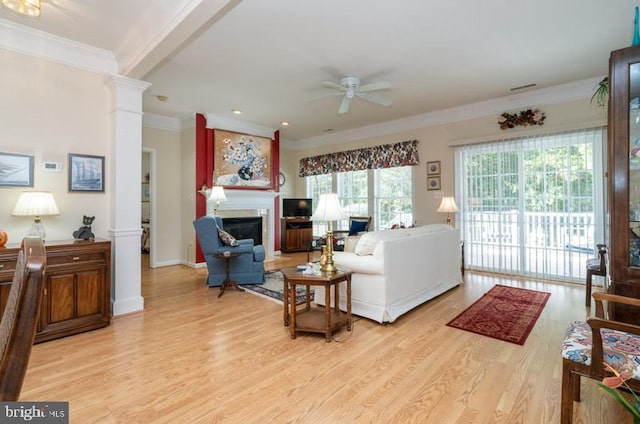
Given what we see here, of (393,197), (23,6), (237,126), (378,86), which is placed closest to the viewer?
(23,6)

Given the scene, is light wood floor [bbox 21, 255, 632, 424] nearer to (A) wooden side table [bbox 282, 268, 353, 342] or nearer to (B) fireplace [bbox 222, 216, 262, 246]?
(A) wooden side table [bbox 282, 268, 353, 342]

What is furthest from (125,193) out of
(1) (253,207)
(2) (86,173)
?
(1) (253,207)

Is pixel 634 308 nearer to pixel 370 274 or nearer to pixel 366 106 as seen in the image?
pixel 370 274

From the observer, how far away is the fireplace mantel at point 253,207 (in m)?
6.03

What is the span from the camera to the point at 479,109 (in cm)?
528

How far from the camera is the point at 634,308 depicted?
1846mm

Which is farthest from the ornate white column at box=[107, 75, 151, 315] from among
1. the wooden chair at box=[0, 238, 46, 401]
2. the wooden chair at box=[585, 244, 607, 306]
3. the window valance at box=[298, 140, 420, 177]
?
the wooden chair at box=[585, 244, 607, 306]

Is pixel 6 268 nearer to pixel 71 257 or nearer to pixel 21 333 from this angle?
pixel 71 257

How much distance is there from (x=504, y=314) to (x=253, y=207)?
15.5ft

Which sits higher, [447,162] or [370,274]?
[447,162]

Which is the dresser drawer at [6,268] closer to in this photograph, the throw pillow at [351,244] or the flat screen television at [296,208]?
the throw pillow at [351,244]

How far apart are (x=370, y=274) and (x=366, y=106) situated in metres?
3.36

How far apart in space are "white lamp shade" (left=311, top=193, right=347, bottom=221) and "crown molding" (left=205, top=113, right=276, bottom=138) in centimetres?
386

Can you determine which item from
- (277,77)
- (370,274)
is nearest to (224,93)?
(277,77)
